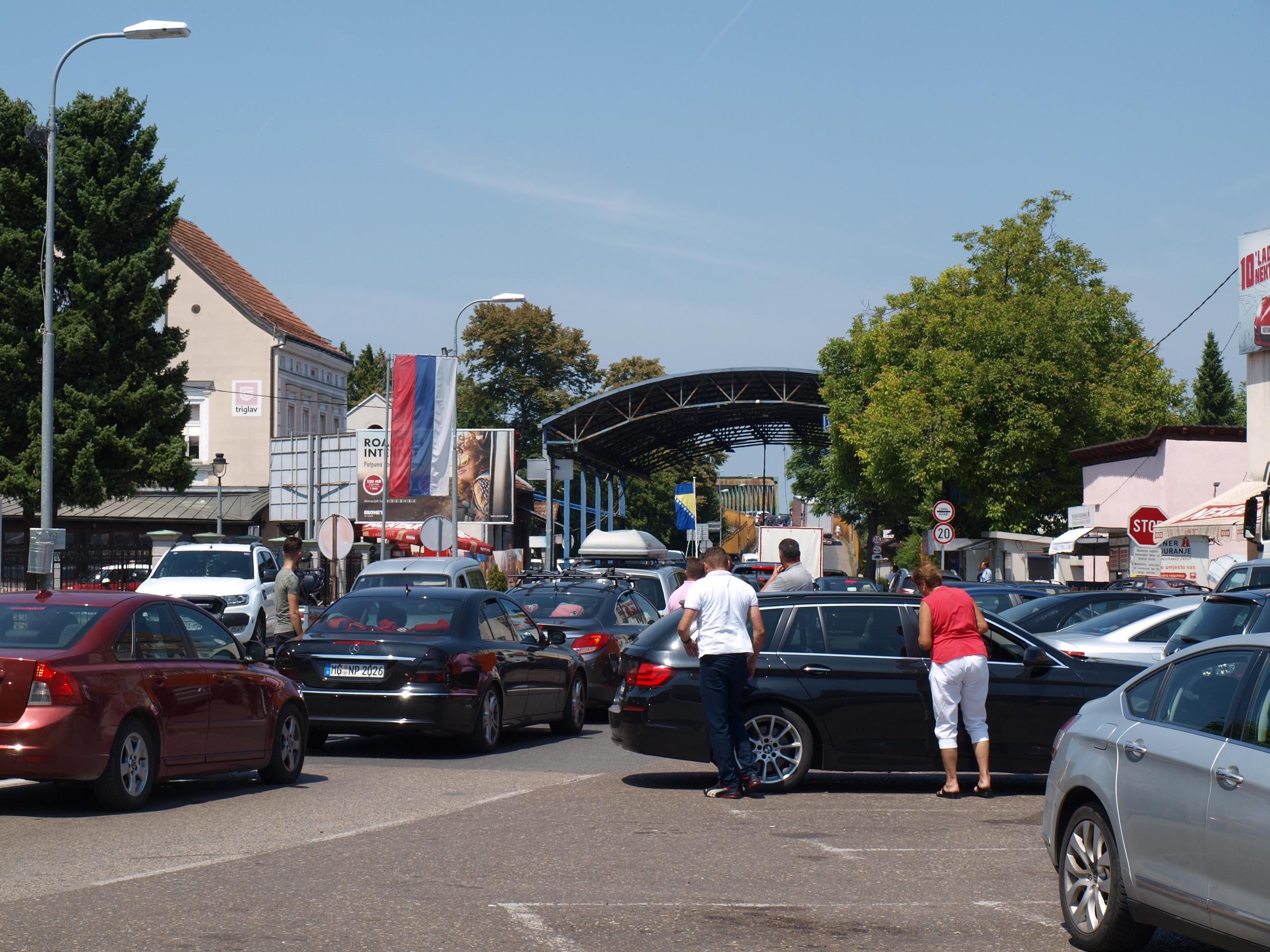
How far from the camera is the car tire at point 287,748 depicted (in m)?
11.7

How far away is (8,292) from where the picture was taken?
42125 mm

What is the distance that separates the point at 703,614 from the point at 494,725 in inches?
149

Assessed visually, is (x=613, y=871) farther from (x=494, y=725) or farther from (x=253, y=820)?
(x=494, y=725)

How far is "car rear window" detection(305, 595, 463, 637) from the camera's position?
1411 cm

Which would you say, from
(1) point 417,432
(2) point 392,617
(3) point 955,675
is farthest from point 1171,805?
(1) point 417,432

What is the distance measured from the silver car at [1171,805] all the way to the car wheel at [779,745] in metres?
4.76

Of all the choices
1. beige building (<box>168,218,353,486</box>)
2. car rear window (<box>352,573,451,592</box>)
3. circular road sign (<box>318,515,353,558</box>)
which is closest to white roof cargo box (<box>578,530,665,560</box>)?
circular road sign (<box>318,515,353,558</box>)

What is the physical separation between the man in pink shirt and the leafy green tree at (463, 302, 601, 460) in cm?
6691

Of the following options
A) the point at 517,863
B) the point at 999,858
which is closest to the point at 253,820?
the point at 517,863

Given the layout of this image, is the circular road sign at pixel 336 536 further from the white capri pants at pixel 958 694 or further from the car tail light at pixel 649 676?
the white capri pants at pixel 958 694

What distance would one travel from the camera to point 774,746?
38.3ft

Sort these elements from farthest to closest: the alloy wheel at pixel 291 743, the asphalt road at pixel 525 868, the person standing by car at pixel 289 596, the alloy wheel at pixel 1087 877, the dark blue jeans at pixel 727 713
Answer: the person standing by car at pixel 289 596
the alloy wheel at pixel 291 743
the dark blue jeans at pixel 727 713
the asphalt road at pixel 525 868
the alloy wheel at pixel 1087 877

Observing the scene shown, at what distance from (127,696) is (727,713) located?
4084 millimetres

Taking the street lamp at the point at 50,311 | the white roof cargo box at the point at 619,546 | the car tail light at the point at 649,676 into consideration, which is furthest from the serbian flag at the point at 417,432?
the car tail light at the point at 649,676
